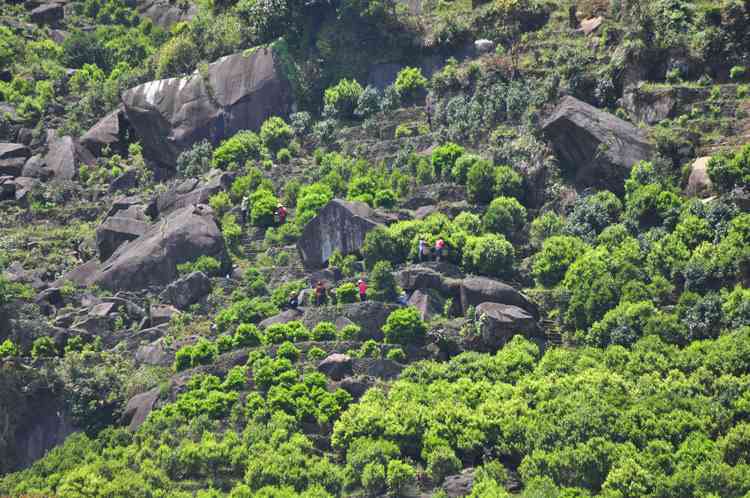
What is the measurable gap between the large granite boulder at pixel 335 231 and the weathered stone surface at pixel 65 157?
64.4 feet

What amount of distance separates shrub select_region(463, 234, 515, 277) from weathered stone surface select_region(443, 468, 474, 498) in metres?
14.0

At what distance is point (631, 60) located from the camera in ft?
285

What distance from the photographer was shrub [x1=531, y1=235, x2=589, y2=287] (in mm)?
77500

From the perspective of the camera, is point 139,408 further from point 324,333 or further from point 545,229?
point 545,229

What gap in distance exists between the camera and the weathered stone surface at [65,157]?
3797 inches

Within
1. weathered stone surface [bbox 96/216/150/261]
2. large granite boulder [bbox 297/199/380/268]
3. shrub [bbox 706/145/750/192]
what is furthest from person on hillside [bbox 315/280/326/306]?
shrub [bbox 706/145/750/192]

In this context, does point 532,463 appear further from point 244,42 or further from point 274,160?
point 244,42

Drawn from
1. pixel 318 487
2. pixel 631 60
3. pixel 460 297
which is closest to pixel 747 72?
pixel 631 60

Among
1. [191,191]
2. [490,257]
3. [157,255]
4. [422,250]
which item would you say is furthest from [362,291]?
[191,191]

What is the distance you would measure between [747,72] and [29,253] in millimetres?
36325

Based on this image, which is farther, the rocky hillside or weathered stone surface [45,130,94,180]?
weathered stone surface [45,130,94,180]

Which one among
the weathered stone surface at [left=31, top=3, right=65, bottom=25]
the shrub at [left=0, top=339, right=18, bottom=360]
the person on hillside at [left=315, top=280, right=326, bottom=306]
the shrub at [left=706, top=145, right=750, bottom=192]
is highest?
the shrub at [left=706, top=145, right=750, bottom=192]

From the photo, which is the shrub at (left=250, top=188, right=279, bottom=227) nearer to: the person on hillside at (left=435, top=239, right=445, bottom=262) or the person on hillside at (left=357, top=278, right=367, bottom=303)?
the person on hillside at (left=357, top=278, right=367, bottom=303)

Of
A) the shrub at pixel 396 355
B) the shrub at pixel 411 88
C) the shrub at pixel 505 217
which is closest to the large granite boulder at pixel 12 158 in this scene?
the shrub at pixel 411 88
